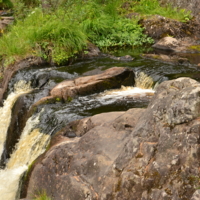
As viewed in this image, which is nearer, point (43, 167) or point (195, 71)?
point (43, 167)

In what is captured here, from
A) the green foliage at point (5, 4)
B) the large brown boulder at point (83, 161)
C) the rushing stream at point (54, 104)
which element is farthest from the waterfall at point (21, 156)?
the green foliage at point (5, 4)

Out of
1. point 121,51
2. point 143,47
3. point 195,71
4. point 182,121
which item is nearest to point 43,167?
point 182,121

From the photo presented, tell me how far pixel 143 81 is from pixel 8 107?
11.1 ft

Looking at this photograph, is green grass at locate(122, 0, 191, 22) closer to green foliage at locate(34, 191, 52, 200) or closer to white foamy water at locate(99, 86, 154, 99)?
white foamy water at locate(99, 86, 154, 99)

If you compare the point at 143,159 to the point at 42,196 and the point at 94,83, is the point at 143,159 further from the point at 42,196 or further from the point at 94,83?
the point at 94,83

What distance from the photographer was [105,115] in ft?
14.9

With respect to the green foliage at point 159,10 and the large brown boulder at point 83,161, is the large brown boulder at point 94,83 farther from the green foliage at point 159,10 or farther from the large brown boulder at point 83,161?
the green foliage at point 159,10

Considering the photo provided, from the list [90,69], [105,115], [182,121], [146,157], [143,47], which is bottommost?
[143,47]

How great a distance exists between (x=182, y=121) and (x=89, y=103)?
11.5ft

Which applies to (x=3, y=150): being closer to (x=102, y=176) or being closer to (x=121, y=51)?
(x=102, y=176)

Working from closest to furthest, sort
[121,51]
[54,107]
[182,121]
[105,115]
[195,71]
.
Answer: [182,121] → [105,115] → [54,107] → [195,71] → [121,51]

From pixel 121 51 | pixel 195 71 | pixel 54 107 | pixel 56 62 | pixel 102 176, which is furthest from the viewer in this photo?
pixel 121 51

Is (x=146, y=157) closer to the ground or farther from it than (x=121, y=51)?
farther from it

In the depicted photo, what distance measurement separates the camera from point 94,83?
254 inches
